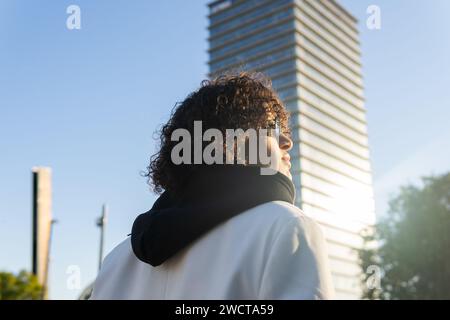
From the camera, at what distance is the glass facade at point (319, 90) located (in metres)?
83.7

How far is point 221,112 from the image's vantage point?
1.44m

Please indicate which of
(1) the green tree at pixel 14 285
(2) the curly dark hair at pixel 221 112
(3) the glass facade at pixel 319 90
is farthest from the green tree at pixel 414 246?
(3) the glass facade at pixel 319 90

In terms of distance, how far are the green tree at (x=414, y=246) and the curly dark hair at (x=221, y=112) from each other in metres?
22.2

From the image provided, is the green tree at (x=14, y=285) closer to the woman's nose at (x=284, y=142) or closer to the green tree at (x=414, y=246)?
the woman's nose at (x=284, y=142)

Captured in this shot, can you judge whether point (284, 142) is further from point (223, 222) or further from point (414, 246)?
point (414, 246)

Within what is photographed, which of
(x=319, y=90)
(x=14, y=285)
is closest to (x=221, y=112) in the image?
(x=14, y=285)

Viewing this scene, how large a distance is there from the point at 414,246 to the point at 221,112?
76.7ft

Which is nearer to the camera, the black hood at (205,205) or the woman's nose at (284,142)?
the black hood at (205,205)

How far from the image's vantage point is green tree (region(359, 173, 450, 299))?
2223 cm

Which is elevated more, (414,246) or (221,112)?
(414,246)

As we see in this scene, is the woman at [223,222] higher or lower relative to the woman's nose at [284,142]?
lower
